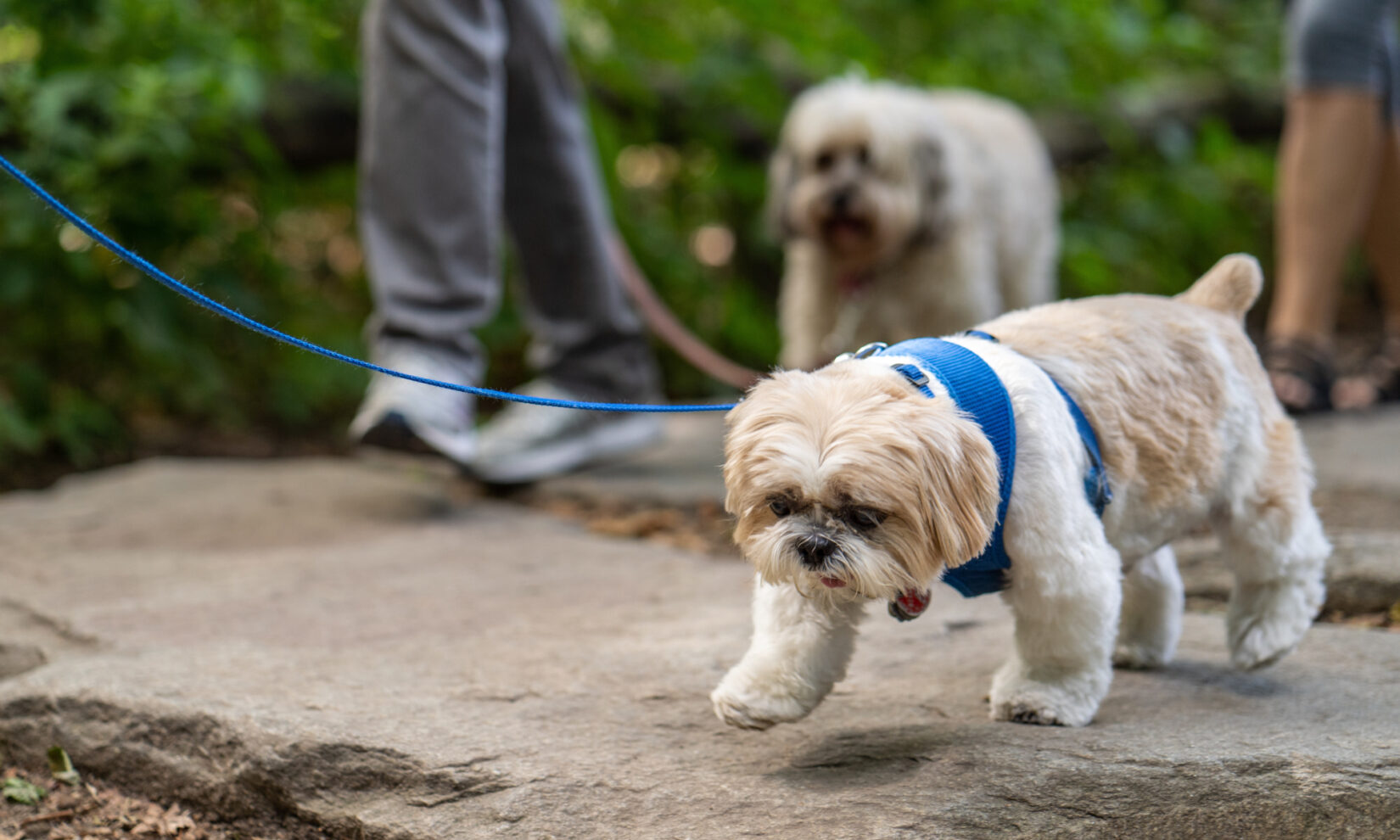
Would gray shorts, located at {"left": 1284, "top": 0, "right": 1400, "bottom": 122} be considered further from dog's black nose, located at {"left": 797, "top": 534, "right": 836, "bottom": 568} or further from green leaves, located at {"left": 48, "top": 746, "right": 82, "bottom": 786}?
green leaves, located at {"left": 48, "top": 746, "right": 82, "bottom": 786}

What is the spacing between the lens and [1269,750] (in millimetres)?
2041

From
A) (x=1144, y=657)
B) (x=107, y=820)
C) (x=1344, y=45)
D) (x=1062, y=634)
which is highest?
(x=1344, y=45)

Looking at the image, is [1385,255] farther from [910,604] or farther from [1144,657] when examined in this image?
[910,604]

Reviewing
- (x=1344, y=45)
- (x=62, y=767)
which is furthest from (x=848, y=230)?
(x=62, y=767)

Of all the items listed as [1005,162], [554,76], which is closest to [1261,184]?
[1005,162]

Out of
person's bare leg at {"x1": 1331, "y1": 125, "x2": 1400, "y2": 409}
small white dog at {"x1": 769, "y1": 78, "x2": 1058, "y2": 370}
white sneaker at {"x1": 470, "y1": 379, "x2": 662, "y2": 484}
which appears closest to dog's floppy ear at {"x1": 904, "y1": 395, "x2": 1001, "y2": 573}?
white sneaker at {"x1": 470, "y1": 379, "x2": 662, "y2": 484}

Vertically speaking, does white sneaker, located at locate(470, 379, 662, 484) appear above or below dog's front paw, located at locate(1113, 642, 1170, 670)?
below

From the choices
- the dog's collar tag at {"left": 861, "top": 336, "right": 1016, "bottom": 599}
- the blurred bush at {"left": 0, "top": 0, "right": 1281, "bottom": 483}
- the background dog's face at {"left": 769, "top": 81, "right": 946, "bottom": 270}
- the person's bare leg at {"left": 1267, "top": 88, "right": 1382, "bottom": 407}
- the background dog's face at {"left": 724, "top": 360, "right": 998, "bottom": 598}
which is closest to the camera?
the background dog's face at {"left": 724, "top": 360, "right": 998, "bottom": 598}

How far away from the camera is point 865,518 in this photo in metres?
1.92

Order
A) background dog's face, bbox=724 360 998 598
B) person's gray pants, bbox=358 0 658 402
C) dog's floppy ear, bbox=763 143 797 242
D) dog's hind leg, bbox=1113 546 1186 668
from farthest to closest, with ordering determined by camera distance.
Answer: dog's floppy ear, bbox=763 143 797 242
person's gray pants, bbox=358 0 658 402
dog's hind leg, bbox=1113 546 1186 668
background dog's face, bbox=724 360 998 598

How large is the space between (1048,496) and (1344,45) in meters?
3.91

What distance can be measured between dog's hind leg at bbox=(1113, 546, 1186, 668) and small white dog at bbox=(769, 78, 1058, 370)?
2.88 metres

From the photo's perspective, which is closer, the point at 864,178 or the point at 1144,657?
the point at 1144,657

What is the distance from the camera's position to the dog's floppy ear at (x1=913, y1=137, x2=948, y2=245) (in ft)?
18.1
